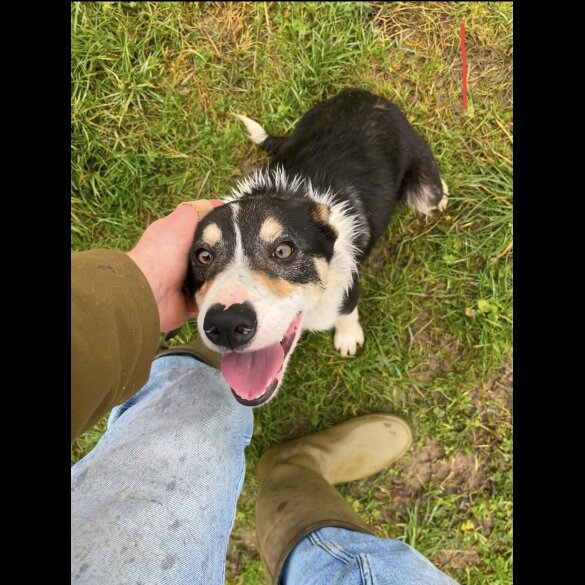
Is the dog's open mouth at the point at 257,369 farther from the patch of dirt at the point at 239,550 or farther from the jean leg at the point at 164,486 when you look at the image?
the patch of dirt at the point at 239,550

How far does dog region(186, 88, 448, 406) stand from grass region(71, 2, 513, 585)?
0.39m

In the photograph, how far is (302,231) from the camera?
3.58 meters

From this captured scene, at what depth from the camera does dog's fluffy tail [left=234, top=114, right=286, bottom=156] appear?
5023 millimetres

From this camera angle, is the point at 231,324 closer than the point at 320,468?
Yes

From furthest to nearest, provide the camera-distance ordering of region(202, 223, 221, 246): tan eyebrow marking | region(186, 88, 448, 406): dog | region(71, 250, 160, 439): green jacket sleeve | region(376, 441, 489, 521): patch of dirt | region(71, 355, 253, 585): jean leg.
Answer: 1. region(376, 441, 489, 521): patch of dirt
2. region(202, 223, 221, 246): tan eyebrow marking
3. region(186, 88, 448, 406): dog
4. region(71, 355, 253, 585): jean leg
5. region(71, 250, 160, 439): green jacket sleeve

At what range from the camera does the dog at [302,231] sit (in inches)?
120

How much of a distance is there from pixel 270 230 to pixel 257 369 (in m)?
0.96

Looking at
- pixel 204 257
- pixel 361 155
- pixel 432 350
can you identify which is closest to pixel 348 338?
pixel 432 350

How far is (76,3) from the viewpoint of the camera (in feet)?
17.3

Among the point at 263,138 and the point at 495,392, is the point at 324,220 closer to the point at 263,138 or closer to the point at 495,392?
the point at 263,138

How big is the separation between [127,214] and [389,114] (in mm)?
2836

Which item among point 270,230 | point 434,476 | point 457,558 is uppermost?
point 270,230

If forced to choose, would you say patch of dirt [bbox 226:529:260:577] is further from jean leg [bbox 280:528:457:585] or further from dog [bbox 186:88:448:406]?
dog [bbox 186:88:448:406]

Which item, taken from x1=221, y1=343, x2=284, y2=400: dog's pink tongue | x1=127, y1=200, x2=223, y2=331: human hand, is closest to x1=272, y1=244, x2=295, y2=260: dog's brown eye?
x1=221, y1=343, x2=284, y2=400: dog's pink tongue
